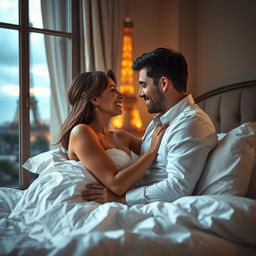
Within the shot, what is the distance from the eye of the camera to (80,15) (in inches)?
123

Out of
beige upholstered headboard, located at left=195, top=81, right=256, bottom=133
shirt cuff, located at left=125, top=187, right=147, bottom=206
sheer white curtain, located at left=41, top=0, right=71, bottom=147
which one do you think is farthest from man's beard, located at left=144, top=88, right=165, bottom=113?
sheer white curtain, located at left=41, top=0, right=71, bottom=147

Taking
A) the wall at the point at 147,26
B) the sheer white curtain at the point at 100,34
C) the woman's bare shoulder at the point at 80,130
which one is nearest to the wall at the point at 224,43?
the wall at the point at 147,26

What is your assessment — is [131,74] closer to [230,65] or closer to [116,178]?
[230,65]

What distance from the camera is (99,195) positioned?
1.57 meters

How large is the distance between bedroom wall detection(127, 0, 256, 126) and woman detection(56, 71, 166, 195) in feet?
4.15

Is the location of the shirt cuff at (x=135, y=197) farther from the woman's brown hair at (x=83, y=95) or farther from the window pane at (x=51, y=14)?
Answer: the window pane at (x=51, y=14)

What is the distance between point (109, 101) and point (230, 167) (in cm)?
81

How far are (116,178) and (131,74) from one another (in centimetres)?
176

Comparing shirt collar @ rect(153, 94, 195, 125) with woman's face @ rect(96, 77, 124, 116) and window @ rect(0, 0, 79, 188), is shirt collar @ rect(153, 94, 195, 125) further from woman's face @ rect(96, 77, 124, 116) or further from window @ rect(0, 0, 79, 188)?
window @ rect(0, 0, 79, 188)

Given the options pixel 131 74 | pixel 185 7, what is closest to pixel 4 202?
pixel 131 74

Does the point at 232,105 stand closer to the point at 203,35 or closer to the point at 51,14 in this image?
the point at 203,35

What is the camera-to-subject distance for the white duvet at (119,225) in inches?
40.5

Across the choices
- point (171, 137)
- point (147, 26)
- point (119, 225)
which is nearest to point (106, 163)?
point (171, 137)

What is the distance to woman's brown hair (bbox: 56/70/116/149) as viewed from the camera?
75.4 inches
